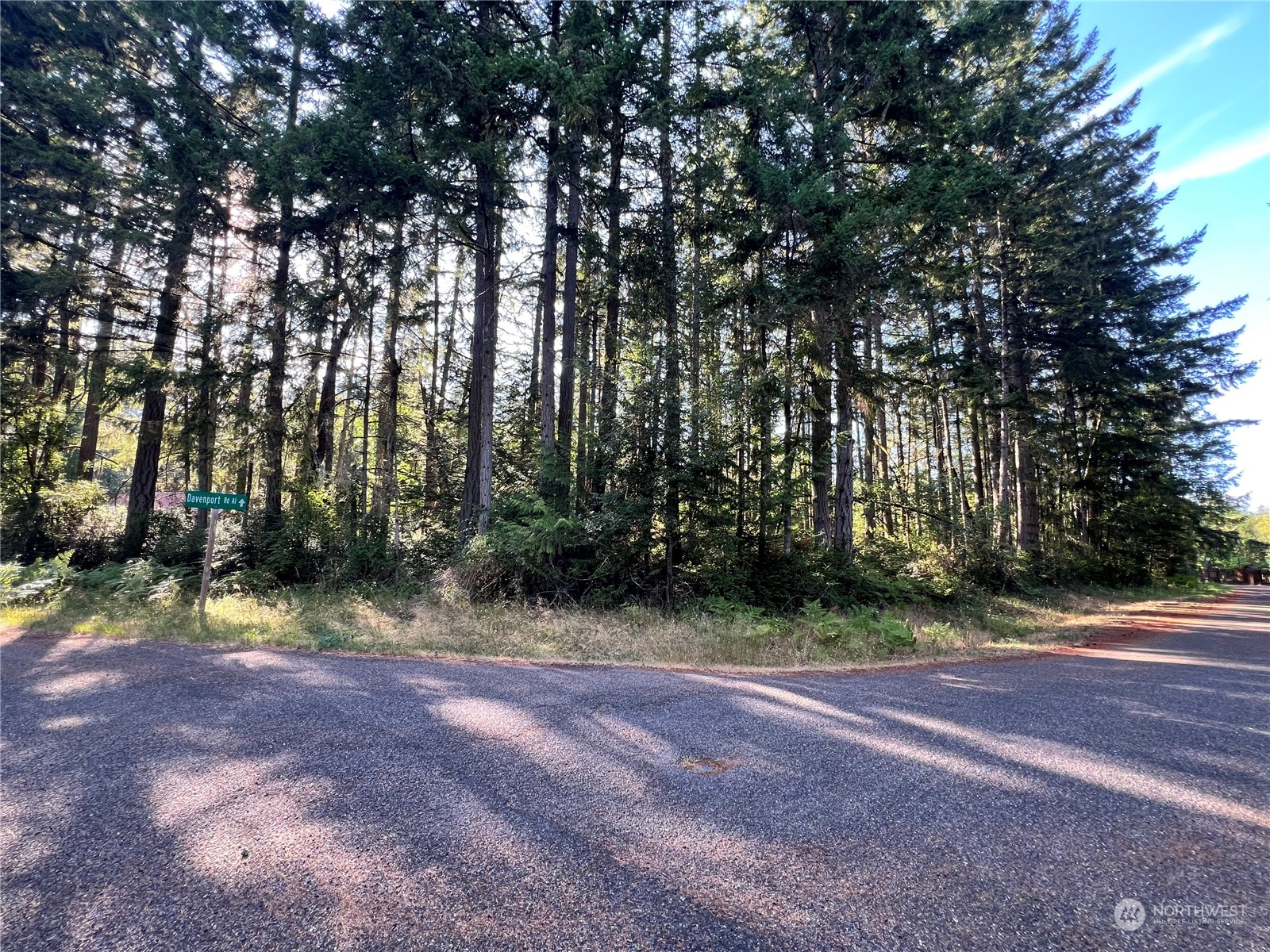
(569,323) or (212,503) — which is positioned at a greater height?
(569,323)

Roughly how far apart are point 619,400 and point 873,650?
246 inches

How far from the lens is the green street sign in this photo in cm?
906

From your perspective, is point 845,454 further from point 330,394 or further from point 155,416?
point 155,416

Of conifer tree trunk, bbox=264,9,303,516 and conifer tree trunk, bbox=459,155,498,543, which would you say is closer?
conifer tree trunk, bbox=459,155,498,543

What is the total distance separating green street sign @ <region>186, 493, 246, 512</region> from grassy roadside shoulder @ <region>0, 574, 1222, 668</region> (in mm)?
1855

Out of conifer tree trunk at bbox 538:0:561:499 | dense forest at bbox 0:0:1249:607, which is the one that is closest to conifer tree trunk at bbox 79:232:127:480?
dense forest at bbox 0:0:1249:607

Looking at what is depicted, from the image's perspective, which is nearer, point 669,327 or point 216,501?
point 216,501

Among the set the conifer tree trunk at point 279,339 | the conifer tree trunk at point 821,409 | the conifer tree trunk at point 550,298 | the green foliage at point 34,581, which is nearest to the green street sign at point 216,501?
the green foliage at point 34,581

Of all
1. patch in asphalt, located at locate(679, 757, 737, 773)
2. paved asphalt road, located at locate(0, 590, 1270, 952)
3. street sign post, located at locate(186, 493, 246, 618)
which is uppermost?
street sign post, located at locate(186, 493, 246, 618)

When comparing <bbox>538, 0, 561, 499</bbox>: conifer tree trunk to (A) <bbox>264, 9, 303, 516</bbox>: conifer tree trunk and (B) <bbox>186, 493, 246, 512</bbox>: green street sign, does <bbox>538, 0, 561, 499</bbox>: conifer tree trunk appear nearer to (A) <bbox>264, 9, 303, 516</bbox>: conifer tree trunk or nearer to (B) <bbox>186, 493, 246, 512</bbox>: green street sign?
(B) <bbox>186, 493, 246, 512</bbox>: green street sign

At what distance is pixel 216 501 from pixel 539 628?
6.04m

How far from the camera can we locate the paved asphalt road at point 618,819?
2.00 metres

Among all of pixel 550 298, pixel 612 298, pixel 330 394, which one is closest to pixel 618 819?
pixel 550 298

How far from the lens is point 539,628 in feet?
28.1
